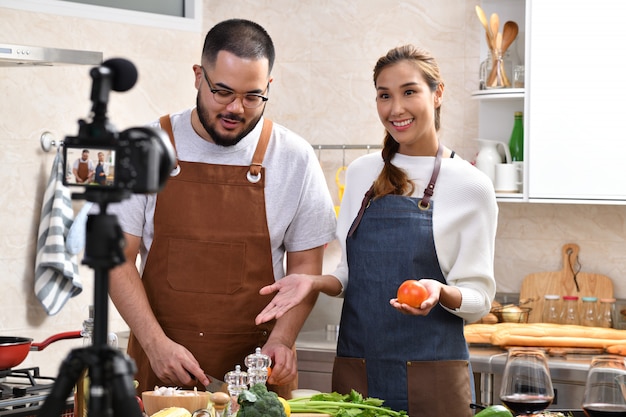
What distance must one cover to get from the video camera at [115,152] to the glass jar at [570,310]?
283 centimetres

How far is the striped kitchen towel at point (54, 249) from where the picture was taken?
3.48 meters

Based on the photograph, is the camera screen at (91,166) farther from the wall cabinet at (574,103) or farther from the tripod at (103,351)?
the wall cabinet at (574,103)

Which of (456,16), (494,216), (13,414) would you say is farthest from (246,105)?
(456,16)

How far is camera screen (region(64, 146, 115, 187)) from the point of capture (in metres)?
1.03

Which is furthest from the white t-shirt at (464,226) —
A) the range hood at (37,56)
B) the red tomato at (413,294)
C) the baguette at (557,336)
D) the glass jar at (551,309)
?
the glass jar at (551,309)

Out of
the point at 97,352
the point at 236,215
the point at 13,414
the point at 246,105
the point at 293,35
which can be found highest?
the point at 293,35

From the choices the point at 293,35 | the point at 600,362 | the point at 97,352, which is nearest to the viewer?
the point at 97,352

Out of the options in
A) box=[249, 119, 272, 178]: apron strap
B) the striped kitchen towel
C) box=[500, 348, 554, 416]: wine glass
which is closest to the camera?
box=[500, 348, 554, 416]: wine glass

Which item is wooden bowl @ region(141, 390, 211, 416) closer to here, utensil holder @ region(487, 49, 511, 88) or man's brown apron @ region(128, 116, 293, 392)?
man's brown apron @ region(128, 116, 293, 392)

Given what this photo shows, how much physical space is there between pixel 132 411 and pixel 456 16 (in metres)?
3.08

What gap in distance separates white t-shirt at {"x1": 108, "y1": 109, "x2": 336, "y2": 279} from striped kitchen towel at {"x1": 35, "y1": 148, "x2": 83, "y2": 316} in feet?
4.04

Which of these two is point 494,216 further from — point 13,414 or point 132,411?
point 132,411

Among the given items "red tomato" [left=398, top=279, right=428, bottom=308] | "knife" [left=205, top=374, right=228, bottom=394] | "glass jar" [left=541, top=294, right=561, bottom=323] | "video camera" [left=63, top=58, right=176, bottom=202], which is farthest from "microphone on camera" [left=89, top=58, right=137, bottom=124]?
"glass jar" [left=541, top=294, right=561, bottom=323]

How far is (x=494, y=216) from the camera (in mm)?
2291
